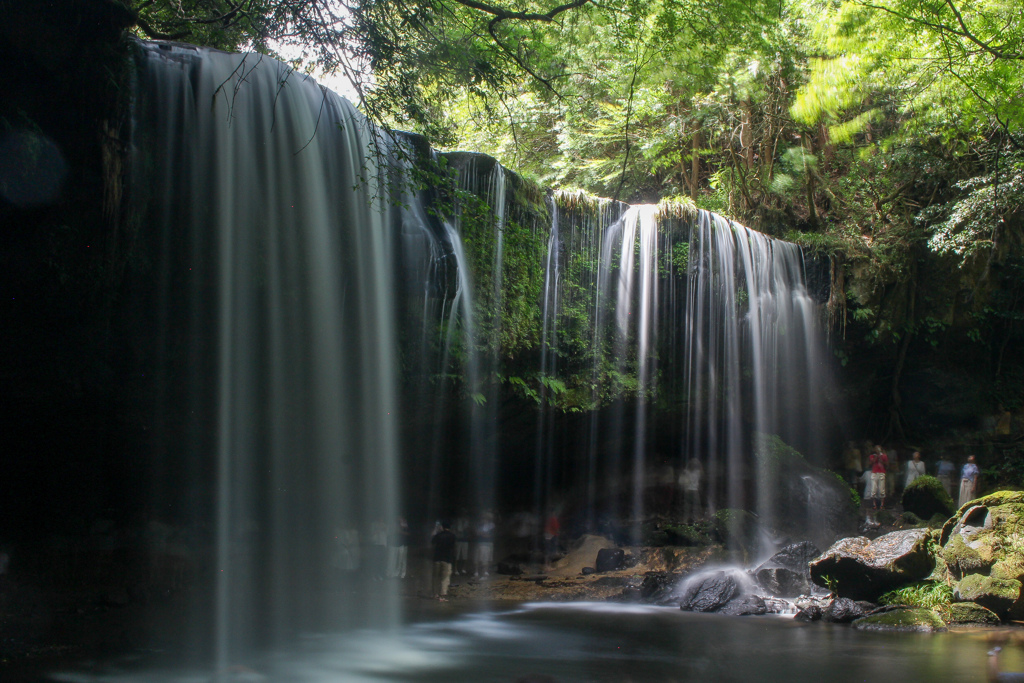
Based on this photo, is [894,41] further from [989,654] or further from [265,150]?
[265,150]

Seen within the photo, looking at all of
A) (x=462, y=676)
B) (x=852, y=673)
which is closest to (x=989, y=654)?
(x=852, y=673)

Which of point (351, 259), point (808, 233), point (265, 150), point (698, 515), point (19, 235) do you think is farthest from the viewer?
point (808, 233)

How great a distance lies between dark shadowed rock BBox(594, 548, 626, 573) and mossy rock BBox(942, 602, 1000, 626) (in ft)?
16.1

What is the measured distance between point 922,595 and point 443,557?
702 centimetres

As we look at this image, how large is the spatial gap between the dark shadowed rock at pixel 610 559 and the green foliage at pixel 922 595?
4155 millimetres

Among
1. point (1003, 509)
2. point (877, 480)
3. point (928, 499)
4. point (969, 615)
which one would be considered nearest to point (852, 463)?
point (877, 480)

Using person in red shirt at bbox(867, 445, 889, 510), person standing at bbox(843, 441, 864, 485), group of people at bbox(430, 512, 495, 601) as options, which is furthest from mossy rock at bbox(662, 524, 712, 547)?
person standing at bbox(843, 441, 864, 485)

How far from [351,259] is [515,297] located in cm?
311

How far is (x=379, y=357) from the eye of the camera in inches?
339

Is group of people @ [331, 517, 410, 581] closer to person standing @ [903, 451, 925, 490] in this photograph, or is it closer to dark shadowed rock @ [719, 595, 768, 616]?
dark shadowed rock @ [719, 595, 768, 616]

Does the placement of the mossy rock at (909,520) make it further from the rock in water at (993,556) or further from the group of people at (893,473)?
the rock in water at (993,556)

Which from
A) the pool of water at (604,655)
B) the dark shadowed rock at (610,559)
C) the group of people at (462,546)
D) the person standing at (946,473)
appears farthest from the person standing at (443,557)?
the person standing at (946,473)

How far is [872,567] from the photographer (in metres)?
8.68

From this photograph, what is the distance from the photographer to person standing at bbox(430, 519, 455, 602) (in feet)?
36.3
